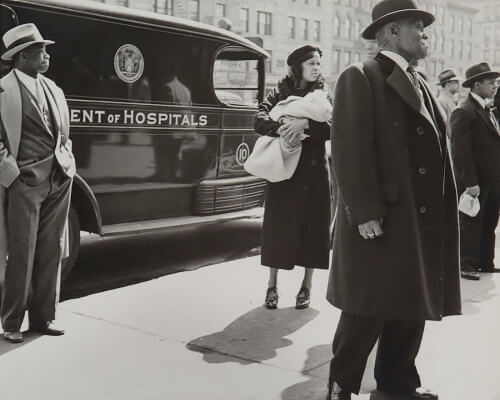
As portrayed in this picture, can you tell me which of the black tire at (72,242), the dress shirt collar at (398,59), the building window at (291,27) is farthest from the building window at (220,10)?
the dress shirt collar at (398,59)

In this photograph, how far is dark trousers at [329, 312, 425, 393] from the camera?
340 cm

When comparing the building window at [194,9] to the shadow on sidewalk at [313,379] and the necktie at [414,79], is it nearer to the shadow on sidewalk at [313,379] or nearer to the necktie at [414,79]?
the shadow on sidewalk at [313,379]

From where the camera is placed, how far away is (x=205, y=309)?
17.8ft

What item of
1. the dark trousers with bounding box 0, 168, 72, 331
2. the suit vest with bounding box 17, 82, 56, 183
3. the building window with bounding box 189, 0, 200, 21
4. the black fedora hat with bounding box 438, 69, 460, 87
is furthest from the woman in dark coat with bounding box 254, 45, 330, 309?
the building window with bounding box 189, 0, 200, 21

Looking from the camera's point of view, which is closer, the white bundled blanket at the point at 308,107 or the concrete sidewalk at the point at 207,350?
the concrete sidewalk at the point at 207,350

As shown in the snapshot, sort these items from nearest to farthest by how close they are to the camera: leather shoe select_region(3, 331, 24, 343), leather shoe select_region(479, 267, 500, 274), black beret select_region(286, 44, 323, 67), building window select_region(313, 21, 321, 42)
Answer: leather shoe select_region(3, 331, 24, 343) < black beret select_region(286, 44, 323, 67) < leather shoe select_region(479, 267, 500, 274) < building window select_region(313, 21, 321, 42)

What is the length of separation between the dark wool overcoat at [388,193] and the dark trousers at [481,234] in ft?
11.7

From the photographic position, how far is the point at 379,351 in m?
3.66

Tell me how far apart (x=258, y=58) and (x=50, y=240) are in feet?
15.3

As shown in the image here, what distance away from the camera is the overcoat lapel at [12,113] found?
4.61 m

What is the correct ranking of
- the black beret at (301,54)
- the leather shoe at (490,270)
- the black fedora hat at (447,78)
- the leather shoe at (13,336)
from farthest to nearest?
the black fedora hat at (447,78), the leather shoe at (490,270), the black beret at (301,54), the leather shoe at (13,336)

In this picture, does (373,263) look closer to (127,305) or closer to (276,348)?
(276,348)

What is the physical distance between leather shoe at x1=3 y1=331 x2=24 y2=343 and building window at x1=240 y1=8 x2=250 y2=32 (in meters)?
44.0

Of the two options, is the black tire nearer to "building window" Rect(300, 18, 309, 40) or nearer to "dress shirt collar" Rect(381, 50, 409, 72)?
"dress shirt collar" Rect(381, 50, 409, 72)
